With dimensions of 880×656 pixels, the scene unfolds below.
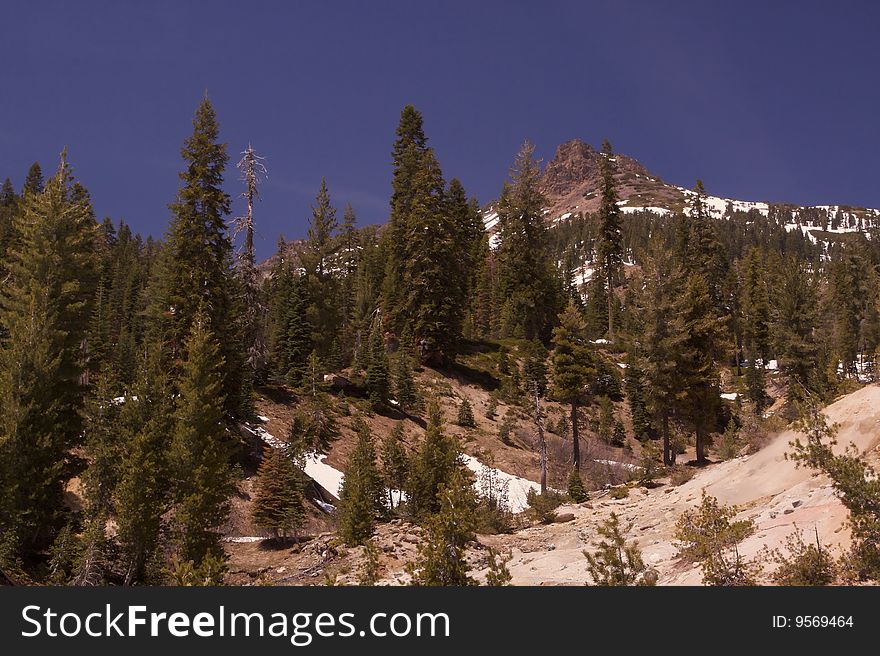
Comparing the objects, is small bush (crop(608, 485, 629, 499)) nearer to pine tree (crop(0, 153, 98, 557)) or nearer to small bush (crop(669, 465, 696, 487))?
small bush (crop(669, 465, 696, 487))

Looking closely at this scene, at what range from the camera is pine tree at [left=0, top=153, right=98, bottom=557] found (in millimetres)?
19438

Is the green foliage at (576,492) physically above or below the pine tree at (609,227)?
below

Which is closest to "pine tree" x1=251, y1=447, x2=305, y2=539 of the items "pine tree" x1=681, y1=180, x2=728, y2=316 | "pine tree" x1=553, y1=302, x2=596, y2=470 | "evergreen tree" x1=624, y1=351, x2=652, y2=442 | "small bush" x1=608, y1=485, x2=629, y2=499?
"small bush" x1=608, y1=485, x2=629, y2=499

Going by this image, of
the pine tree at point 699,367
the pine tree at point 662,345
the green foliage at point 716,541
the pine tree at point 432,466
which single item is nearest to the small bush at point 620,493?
the pine tree at point 662,345

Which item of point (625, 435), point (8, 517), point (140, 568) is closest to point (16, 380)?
point (8, 517)

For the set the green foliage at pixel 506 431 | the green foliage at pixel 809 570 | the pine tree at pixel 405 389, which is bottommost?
the green foliage at pixel 809 570

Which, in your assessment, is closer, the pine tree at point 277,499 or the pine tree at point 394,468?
the pine tree at point 277,499

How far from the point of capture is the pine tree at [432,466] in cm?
2302

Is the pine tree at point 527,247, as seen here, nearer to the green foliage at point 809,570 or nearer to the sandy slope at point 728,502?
the sandy slope at point 728,502

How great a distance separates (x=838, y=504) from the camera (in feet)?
38.9

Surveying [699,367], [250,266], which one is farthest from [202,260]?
[699,367]

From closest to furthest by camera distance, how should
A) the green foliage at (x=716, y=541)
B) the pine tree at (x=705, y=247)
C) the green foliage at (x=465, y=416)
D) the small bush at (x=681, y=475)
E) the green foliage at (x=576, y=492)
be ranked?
the green foliage at (x=716, y=541) → the small bush at (x=681, y=475) → the green foliage at (x=576, y=492) → the green foliage at (x=465, y=416) → the pine tree at (x=705, y=247)

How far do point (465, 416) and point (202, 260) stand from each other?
1997 centimetres

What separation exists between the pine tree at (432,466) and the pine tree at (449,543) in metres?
12.8
